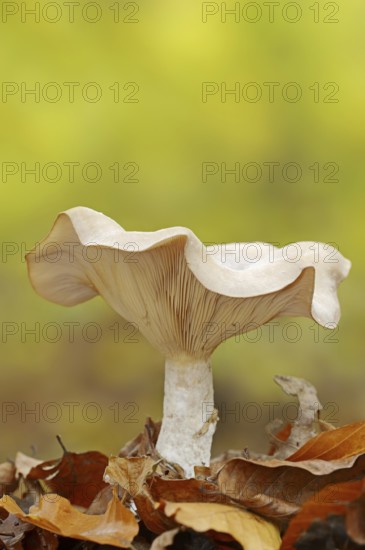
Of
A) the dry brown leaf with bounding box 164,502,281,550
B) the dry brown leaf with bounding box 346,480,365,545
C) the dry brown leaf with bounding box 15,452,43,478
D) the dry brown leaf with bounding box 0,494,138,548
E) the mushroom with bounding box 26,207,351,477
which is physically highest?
the mushroom with bounding box 26,207,351,477

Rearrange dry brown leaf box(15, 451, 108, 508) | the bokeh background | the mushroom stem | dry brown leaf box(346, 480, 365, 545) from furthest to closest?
1. the bokeh background
2. dry brown leaf box(15, 451, 108, 508)
3. the mushroom stem
4. dry brown leaf box(346, 480, 365, 545)

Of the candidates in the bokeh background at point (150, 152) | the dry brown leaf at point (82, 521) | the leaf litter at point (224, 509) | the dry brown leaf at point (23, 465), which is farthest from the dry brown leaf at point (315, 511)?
the bokeh background at point (150, 152)

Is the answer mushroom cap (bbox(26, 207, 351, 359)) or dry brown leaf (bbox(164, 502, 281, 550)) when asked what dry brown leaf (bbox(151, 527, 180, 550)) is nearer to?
dry brown leaf (bbox(164, 502, 281, 550))

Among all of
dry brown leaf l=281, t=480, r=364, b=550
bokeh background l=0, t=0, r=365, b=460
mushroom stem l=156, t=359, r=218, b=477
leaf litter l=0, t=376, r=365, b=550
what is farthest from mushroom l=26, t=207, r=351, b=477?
bokeh background l=0, t=0, r=365, b=460

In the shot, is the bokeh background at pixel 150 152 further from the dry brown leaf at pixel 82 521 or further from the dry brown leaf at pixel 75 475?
the dry brown leaf at pixel 82 521

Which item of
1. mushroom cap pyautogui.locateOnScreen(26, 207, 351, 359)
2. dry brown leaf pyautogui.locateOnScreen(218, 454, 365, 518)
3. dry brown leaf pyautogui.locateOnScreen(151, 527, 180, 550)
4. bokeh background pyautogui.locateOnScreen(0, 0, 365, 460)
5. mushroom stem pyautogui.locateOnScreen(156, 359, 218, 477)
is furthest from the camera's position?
bokeh background pyautogui.locateOnScreen(0, 0, 365, 460)

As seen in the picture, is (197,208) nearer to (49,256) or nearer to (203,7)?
(203,7)
